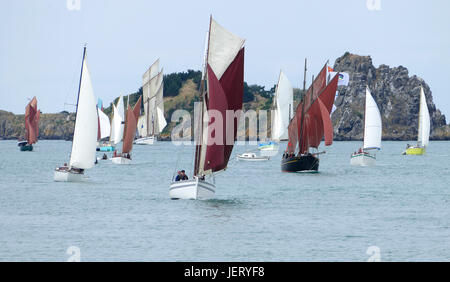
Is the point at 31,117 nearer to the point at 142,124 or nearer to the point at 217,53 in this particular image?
the point at 142,124

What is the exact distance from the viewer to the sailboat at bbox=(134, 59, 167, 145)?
187 m

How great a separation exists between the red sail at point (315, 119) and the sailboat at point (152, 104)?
105 meters

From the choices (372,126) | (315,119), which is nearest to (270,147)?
(372,126)

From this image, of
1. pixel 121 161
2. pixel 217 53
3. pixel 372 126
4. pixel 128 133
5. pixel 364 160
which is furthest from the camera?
pixel 372 126

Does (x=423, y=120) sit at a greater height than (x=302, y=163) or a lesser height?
greater

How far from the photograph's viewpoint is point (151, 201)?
54.8 metres

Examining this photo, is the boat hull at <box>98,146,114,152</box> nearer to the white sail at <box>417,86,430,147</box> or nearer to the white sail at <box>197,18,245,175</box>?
the white sail at <box>417,86,430,147</box>

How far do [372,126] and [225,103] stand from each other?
202 ft

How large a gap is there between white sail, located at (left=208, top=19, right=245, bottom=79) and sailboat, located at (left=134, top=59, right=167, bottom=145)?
136234 millimetres

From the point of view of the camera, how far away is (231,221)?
43875 mm

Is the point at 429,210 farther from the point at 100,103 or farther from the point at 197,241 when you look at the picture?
the point at 100,103

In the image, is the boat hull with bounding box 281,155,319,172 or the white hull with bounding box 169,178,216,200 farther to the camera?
the boat hull with bounding box 281,155,319,172

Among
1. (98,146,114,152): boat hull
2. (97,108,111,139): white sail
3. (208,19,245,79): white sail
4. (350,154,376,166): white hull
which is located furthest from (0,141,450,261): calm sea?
(97,108,111,139): white sail
